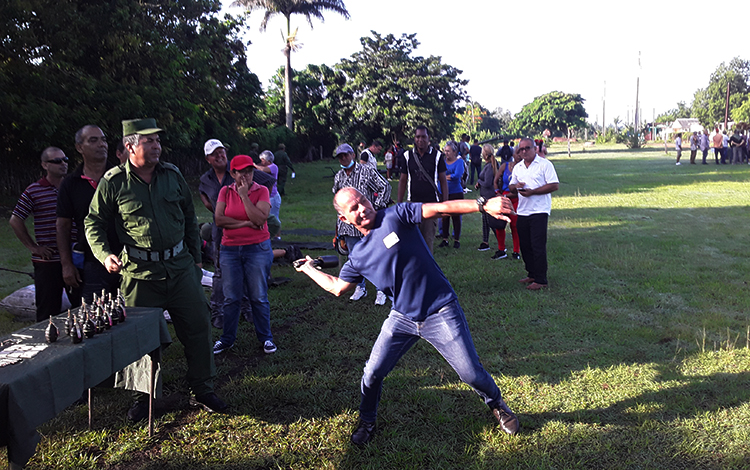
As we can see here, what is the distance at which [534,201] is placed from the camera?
7301 mm

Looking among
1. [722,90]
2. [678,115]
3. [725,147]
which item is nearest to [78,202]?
[725,147]

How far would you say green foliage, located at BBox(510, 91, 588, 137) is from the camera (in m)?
86.1

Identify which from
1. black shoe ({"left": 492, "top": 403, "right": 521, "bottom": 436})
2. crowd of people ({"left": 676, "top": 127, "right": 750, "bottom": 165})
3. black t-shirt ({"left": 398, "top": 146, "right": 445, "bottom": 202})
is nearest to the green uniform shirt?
black shoe ({"left": 492, "top": 403, "right": 521, "bottom": 436})

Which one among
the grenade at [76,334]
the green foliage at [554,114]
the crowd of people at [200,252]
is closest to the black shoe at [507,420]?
the crowd of people at [200,252]

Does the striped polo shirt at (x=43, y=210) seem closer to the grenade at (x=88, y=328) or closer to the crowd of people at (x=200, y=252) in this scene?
the crowd of people at (x=200, y=252)

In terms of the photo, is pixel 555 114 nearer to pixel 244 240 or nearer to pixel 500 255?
pixel 500 255

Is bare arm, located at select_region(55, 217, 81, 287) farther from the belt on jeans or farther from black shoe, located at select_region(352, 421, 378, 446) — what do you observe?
black shoe, located at select_region(352, 421, 378, 446)

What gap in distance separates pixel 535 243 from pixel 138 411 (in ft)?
17.7

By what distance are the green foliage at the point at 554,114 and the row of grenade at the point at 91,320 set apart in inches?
3437

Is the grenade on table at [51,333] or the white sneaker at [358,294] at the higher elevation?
the grenade on table at [51,333]

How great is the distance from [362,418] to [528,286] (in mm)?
4356

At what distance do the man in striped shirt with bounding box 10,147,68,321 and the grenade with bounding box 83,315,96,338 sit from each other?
162cm

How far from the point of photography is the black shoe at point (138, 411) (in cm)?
409

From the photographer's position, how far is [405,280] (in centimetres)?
344
